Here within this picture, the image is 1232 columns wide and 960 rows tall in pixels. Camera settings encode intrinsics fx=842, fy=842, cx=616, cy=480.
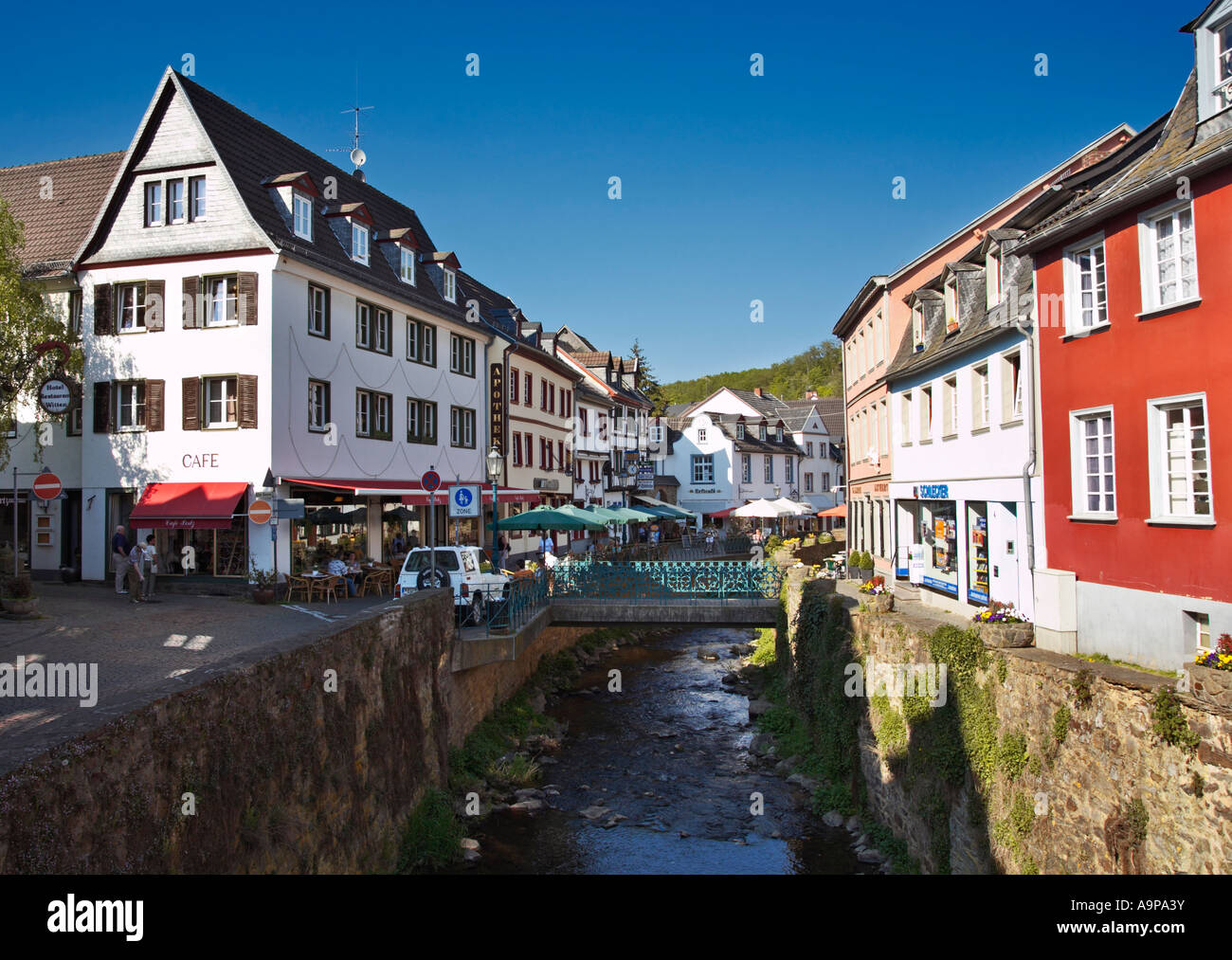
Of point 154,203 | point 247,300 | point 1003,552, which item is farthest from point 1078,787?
point 154,203

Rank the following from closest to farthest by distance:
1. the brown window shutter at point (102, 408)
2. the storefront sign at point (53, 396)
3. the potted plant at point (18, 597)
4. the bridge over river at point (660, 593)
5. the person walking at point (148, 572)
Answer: the potted plant at point (18, 597) → the storefront sign at point (53, 396) → the person walking at point (148, 572) → the bridge over river at point (660, 593) → the brown window shutter at point (102, 408)

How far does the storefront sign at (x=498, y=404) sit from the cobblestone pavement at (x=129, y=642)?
11511 mm

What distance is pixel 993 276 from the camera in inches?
652

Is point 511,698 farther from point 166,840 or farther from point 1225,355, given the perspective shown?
point 1225,355

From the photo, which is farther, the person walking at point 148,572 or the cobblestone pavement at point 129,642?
the person walking at point 148,572

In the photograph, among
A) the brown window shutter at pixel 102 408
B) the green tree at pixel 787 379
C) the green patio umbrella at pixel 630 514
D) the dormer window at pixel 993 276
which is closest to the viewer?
the dormer window at pixel 993 276

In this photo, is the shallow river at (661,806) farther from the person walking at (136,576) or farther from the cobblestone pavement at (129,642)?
the person walking at (136,576)

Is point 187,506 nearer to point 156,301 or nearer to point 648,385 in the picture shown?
point 156,301

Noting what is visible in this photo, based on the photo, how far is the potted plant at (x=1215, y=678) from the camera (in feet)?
23.9

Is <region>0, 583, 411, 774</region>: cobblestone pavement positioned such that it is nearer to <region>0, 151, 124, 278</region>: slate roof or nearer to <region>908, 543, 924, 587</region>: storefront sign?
<region>0, 151, 124, 278</region>: slate roof

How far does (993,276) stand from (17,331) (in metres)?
20.7

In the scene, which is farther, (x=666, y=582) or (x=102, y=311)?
(x=666, y=582)

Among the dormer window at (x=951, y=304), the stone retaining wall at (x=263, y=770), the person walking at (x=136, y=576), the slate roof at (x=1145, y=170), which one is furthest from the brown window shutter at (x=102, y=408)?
the slate roof at (x=1145, y=170)

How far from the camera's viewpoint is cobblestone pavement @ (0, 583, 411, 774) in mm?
6457
